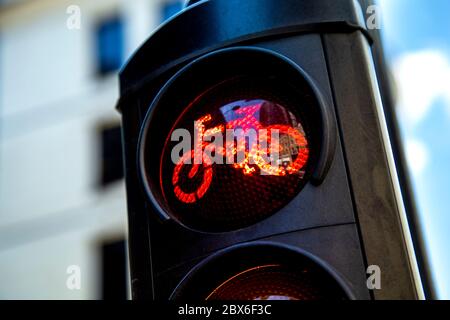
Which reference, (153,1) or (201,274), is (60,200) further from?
(201,274)

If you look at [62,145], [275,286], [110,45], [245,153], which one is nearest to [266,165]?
[245,153]

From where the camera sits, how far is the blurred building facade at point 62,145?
1181 centimetres

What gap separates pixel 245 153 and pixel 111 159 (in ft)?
35.2

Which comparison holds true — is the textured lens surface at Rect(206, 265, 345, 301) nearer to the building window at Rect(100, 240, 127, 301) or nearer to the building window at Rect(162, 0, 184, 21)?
the building window at Rect(100, 240, 127, 301)

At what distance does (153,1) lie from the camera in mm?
12688

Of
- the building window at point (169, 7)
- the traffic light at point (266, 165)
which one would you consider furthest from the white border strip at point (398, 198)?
the building window at point (169, 7)

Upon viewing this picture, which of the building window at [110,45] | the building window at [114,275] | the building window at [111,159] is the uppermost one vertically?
the building window at [110,45]

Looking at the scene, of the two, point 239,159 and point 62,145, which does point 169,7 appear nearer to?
point 62,145

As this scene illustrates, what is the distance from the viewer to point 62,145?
12758mm

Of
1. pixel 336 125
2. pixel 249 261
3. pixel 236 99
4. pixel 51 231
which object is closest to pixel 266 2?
pixel 236 99

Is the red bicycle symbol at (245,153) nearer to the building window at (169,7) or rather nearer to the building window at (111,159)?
the building window at (111,159)

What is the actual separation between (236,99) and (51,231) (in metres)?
11.4

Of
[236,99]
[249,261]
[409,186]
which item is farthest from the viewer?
[409,186]

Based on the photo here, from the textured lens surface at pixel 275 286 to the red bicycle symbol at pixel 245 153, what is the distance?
180 mm
